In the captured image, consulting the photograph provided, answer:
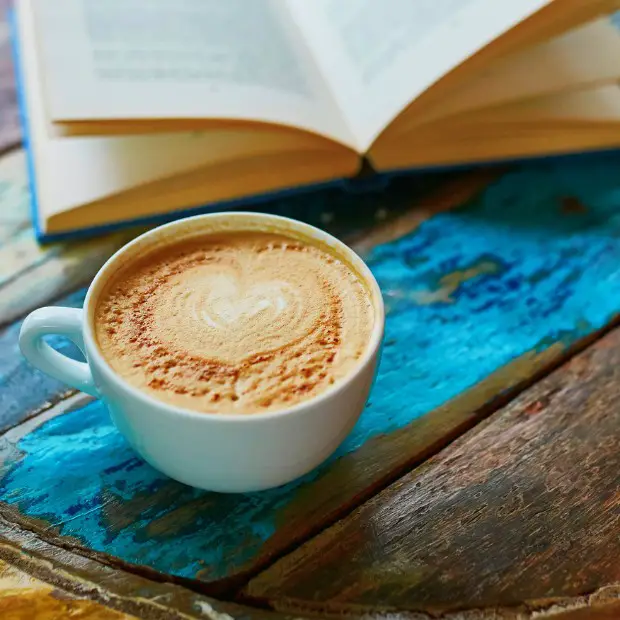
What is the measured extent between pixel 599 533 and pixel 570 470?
58 mm

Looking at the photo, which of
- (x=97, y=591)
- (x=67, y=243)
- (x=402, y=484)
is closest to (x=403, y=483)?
(x=402, y=484)

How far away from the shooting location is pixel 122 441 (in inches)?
24.9

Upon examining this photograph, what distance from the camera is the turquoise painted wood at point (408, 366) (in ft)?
1.86

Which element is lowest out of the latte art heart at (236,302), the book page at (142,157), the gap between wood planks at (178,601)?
the gap between wood planks at (178,601)

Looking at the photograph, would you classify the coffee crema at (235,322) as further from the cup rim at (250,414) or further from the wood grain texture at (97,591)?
the wood grain texture at (97,591)

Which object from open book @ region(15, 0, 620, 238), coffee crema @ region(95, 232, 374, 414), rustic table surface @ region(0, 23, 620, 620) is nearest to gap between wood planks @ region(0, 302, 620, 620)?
rustic table surface @ region(0, 23, 620, 620)

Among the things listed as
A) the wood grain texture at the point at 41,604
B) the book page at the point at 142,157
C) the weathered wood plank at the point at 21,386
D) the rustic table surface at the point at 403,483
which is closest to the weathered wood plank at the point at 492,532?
the rustic table surface at the point at 403,483

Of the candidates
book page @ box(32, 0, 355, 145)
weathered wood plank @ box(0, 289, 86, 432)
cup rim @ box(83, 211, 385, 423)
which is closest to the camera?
cup rim @ box(83, 211, 385, 423)

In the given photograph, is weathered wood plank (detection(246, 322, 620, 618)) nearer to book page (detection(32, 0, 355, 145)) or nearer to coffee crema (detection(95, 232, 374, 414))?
coffee crema (detection(95, 232, 374, 414))

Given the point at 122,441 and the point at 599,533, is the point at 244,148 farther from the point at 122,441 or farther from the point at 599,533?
the point at 599,533

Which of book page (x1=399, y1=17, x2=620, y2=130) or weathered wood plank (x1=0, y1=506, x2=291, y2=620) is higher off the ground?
book page (x1=399, y1=17, x2=620, y2=130)

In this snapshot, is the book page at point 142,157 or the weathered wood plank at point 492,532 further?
the book page at point 142,157

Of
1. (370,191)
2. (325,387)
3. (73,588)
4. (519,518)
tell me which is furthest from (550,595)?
(370,191)

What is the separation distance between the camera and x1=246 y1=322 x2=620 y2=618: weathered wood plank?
53 centimetres
